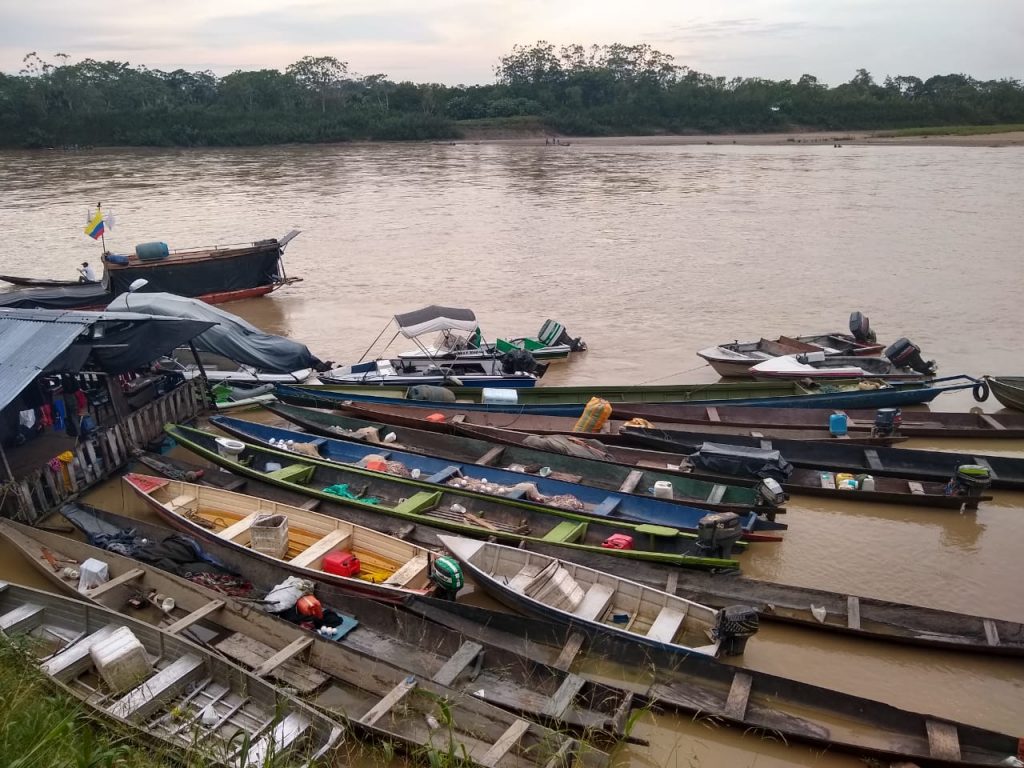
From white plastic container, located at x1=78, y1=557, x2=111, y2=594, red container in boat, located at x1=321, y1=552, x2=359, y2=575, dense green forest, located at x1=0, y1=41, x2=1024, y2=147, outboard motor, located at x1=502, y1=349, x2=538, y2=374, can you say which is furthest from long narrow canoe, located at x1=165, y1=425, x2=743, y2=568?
dense green forest, located at x1=0, y1=41, x2=1024, y2=147

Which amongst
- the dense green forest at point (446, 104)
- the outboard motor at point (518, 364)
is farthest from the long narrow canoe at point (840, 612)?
the dense green forest at point (446, 104)

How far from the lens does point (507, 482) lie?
32.2 feet

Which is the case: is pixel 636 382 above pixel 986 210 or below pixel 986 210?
below

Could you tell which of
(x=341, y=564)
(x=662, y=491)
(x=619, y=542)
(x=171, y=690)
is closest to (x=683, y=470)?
(x=662, y=491)

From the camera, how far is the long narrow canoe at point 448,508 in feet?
26.5

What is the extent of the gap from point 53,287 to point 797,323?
1787cm

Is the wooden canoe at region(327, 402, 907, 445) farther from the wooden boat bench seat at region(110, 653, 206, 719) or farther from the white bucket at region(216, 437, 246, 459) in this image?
the wooden boat bench seat at region(110, 653, 206, 719)

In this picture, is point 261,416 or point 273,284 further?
point 273,284

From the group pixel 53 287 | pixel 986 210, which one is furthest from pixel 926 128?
pixel 53 287

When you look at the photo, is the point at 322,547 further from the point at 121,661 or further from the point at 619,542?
the point at 619,542

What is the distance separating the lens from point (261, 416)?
526 inches

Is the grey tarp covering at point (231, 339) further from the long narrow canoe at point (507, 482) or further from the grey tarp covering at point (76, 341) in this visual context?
the long narrow canoe at point (507, 482)

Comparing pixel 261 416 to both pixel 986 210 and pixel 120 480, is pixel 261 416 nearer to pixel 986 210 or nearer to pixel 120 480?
pixel 120 480

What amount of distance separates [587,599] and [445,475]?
304cm
